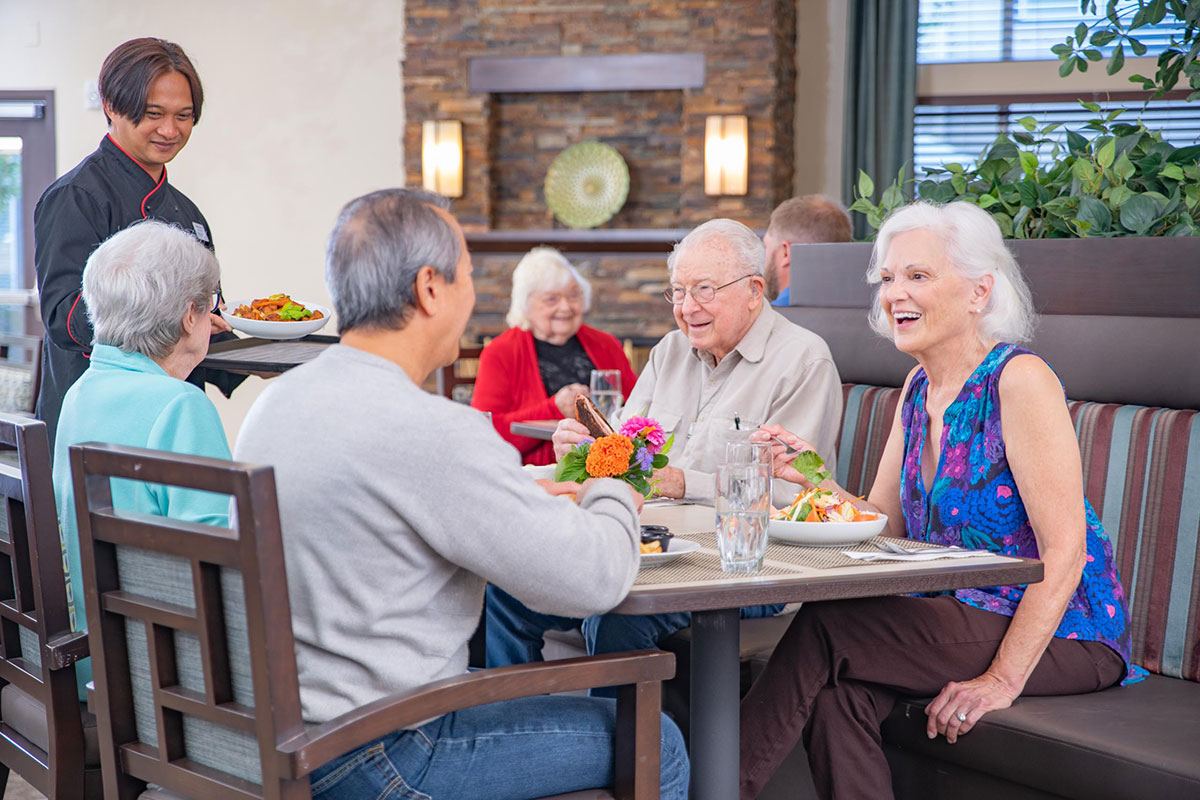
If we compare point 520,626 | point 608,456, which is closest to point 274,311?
point 520,626

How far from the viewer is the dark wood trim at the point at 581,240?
7070 millimetres

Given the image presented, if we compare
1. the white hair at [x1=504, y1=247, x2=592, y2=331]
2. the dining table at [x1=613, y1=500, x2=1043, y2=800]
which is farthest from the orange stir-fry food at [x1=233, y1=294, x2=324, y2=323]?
the white hair at [x1=504, y1=247, x2=592, y2=331]

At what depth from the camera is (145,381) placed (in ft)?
6.08

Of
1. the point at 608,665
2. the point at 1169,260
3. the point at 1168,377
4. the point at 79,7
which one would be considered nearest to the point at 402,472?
the point at 608,665

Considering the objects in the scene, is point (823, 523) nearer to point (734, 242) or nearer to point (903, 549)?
point (903, 549)

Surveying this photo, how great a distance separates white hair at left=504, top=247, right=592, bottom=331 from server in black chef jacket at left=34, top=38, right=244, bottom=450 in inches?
75.7

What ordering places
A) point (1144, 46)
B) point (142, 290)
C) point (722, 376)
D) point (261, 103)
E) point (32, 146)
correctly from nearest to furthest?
point (142, 290)
point (722, 376)
point (1144, 46)
point (261, 103)
point (32, 146)

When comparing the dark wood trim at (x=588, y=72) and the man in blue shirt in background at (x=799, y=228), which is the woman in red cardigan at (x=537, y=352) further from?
the dark wood trim at (x=588, y=72)

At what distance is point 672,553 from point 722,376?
46.0 inches

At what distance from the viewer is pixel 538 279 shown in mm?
4488

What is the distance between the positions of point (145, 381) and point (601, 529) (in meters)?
0.85

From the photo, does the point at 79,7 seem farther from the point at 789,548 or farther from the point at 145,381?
the point at 789,548

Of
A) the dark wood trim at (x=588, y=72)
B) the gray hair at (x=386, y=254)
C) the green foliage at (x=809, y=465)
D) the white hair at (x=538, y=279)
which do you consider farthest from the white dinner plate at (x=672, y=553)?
the dark wood trim at (x=588, y=72)

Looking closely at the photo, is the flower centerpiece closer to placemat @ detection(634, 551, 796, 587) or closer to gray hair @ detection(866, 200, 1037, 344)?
placemat @ detection(634, 551, 796, 587)
